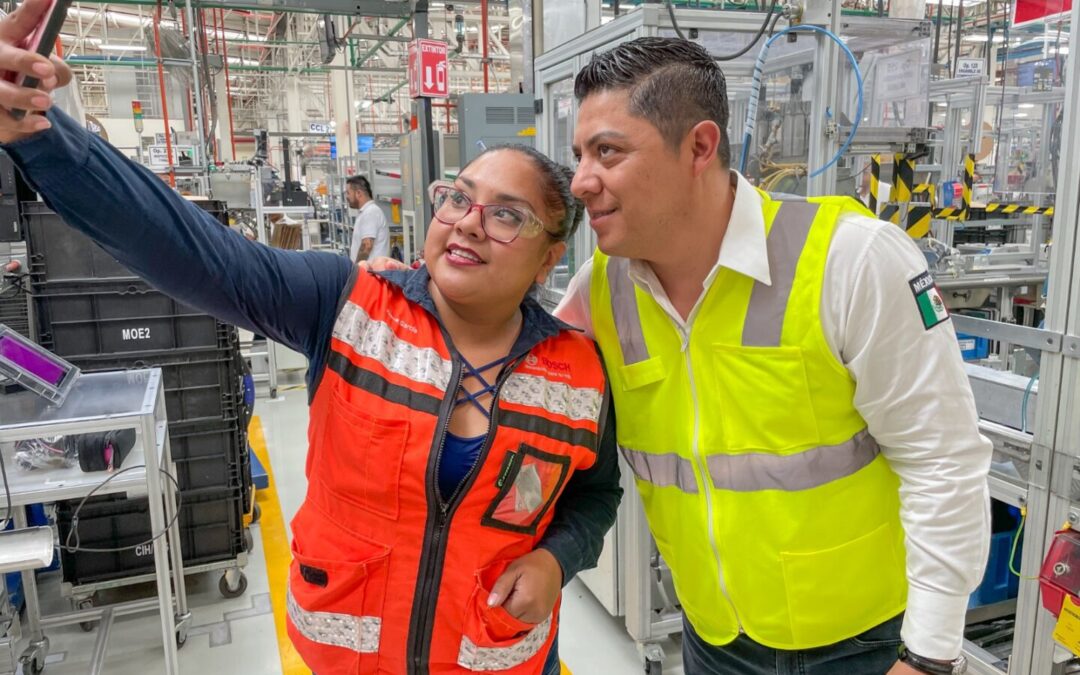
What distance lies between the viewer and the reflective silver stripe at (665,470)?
1.23m

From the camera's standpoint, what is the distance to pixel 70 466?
2234mm

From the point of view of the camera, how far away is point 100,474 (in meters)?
2.19

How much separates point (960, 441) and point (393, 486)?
0.83 meters

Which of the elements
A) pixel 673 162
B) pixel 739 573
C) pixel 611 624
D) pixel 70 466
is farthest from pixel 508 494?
pixel 611 624

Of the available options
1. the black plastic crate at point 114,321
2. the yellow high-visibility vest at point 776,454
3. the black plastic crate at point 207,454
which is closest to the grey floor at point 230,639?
the black plastic crate at point 207,454

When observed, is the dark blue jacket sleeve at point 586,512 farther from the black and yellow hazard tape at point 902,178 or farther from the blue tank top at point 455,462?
the black and yellow hazard tape at point 902,178

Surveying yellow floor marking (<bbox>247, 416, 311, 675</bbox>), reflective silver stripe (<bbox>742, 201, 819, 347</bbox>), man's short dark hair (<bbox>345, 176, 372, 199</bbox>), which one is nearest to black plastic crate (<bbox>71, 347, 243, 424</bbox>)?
yellow floor marking (<bbox>247, 416, 311, 675</bbox>)

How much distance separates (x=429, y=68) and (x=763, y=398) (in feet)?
15.5

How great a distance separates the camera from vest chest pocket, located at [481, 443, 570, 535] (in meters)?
1.14

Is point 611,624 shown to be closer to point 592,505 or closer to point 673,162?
point 592,505

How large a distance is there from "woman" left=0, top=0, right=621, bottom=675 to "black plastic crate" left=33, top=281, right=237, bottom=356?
1.98 meters

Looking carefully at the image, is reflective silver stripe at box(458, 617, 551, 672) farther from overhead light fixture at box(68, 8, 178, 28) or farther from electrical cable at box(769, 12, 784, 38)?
overhead light fixture at box(68, 8, 178, 28)

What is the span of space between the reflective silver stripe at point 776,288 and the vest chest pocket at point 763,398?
0.07 ft

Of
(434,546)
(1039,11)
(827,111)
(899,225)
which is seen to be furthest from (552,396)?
(1039,11)
